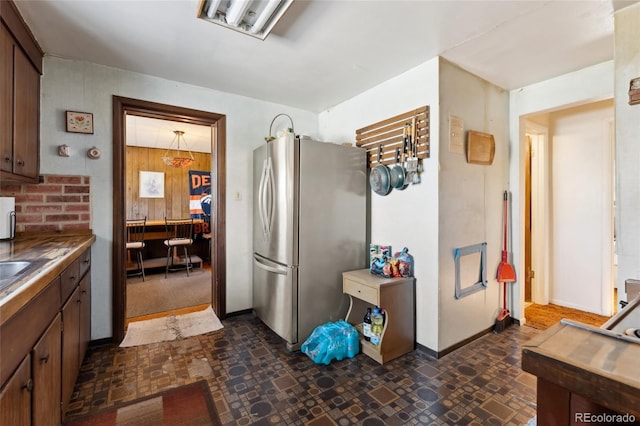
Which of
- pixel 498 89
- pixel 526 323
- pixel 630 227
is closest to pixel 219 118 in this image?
pixel 498 89

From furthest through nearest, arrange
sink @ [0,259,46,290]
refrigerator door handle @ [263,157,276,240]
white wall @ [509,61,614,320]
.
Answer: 1. refrigerator door handle @ [263,157,276,240]
2. white wall @ [509,61,614,320]
3. sink @ [0,259,46,290]

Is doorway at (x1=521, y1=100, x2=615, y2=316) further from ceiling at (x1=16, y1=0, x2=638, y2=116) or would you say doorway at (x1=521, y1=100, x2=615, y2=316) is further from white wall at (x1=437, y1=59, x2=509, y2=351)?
ceiling at (x1=16, y1=0, x2=638, y2=116)

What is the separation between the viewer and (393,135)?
8.80 ft

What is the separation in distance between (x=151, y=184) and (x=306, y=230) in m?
5.03

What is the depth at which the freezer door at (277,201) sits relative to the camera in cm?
247

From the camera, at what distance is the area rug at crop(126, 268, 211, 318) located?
3.44 m

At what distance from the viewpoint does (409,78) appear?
2551mm

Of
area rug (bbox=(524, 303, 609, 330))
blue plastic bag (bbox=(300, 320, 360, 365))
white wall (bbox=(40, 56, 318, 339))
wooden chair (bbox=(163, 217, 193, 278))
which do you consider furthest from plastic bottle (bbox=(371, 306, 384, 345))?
wooden chair (bbox=(163, 217, 193, 278))

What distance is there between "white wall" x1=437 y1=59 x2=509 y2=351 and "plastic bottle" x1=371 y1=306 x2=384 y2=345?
48cm

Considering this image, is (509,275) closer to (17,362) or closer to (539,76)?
(539,76)

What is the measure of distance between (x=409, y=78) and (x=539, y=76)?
1.23 m

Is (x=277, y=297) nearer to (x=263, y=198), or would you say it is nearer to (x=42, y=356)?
(x=263, y=198)

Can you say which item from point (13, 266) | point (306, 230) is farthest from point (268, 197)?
point (13, 266)

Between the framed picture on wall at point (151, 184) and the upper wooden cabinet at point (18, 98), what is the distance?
404 cm
